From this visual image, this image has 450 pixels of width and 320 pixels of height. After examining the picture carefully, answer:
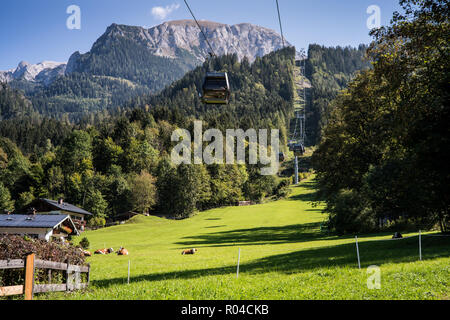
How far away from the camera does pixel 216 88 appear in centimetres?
2495

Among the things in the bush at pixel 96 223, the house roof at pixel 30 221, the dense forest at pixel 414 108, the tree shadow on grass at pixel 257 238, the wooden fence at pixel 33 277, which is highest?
the dense forest at pixel 414 108

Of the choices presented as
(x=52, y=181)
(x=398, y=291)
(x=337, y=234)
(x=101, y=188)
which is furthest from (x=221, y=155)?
(x=398, y=291)

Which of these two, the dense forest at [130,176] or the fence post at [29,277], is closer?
the fence post at [29,277]

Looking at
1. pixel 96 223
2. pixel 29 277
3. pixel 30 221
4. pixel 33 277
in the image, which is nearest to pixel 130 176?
pixel 96 223

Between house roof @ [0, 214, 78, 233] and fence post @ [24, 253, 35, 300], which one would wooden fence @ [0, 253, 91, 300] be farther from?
house roof @ [0, 214, 78, 233]

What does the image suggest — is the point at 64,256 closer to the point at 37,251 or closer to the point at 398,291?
the point at 37,251

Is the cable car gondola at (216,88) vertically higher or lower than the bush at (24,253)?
higher

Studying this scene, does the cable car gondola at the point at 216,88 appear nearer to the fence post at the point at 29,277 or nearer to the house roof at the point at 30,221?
the fence post at the point at 29,277

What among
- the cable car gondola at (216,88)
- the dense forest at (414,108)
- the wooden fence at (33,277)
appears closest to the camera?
the wooden fence at (33,277)

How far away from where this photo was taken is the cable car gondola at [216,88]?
2493 cm

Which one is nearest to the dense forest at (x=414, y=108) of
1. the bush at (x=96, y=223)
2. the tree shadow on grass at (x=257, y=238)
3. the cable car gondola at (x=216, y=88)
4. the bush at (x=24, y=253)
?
the cable car gondola at (x=216, y=88)

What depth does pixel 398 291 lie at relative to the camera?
392 inches

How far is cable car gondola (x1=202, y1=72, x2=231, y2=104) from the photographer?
24927mm

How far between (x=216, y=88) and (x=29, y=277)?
18.4m
